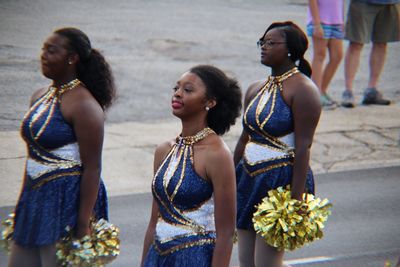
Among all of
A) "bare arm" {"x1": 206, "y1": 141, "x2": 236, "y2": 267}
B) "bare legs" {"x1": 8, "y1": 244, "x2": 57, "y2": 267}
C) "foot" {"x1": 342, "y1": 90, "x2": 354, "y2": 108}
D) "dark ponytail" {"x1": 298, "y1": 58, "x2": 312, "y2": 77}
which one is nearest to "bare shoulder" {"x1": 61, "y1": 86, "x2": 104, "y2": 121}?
"bare legs" {"x1": 8, "y1": 244, "x2": 57, "y2": 267}

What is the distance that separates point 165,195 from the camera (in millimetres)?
4781

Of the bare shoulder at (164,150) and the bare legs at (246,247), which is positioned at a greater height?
the bare shoulder at (164,150)

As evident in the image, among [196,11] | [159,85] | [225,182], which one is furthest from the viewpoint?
[196,11]

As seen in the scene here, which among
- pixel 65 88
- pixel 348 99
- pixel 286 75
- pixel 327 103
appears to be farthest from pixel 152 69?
pixel 65 88

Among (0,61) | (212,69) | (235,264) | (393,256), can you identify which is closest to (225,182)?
(212,69)

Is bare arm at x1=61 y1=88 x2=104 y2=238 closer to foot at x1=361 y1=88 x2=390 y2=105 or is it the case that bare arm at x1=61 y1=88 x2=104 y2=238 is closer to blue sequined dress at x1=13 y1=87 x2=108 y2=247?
blue sequined dress at x1=13 y1=87 x2=108 y2=247

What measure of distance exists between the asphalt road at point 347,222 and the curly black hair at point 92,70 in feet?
8.13

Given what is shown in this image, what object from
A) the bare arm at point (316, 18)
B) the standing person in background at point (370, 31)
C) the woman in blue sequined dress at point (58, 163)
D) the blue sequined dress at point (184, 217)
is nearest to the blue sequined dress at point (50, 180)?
the woman in blue sequined dress at point (58, 163)

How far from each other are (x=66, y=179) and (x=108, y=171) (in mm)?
4857

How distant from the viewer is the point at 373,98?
1326cm

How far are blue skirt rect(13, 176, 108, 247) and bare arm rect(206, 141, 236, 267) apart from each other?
1.10 m

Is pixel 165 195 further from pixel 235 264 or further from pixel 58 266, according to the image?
pixel 235 264

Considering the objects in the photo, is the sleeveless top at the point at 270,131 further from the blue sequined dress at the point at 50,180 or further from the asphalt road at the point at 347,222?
the asphalt road at the point at 347,222

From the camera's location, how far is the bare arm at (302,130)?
5.89 meters
